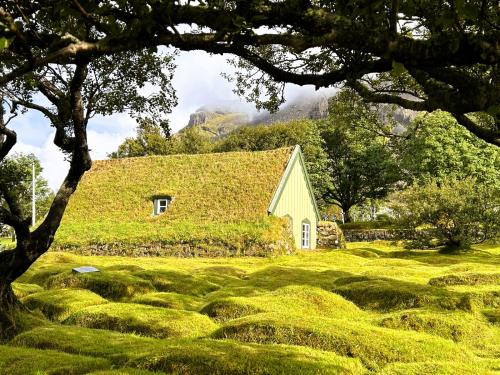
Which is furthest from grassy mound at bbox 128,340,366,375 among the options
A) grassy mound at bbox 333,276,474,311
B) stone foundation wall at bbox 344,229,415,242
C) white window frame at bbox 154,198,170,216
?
stone foundation wall at bbox 344,229,415,242

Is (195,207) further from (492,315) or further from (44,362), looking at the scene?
(44,362)

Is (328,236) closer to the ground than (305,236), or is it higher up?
closer to the ground

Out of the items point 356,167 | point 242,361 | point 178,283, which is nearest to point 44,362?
point 242,361

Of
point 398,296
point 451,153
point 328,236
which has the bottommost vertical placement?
point 398,296

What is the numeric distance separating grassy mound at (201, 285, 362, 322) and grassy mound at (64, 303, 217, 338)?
3.31ft

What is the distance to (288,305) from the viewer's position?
1405 cm

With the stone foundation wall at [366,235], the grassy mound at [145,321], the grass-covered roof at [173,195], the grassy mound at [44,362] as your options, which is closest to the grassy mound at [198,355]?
the grassy mound at [44,362]

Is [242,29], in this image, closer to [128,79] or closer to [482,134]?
[482,134]

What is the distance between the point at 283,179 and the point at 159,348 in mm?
31753

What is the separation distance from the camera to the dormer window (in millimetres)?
41969

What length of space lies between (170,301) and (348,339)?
7247 millimetres

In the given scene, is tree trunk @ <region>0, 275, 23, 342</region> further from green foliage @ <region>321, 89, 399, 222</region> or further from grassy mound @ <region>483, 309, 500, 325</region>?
green foliage @ <region>321, 89, 399, 222</region>

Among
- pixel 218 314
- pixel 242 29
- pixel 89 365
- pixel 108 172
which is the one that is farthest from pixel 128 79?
pixel 108 172

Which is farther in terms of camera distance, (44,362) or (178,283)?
(178,283)
